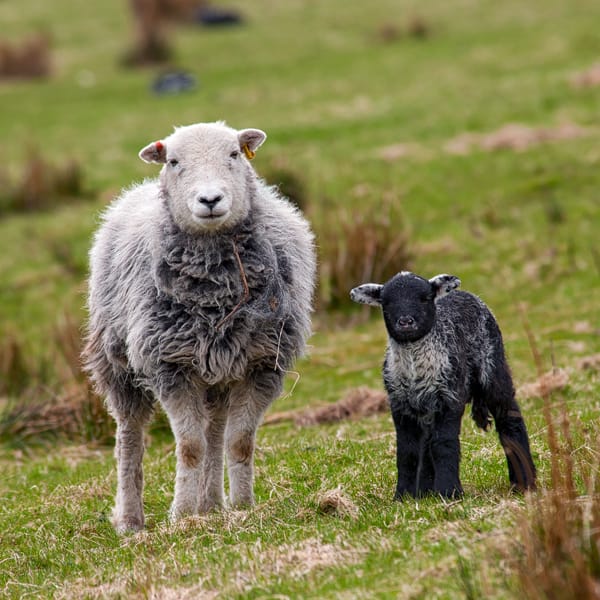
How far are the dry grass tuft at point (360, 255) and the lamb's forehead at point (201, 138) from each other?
26.4 feet

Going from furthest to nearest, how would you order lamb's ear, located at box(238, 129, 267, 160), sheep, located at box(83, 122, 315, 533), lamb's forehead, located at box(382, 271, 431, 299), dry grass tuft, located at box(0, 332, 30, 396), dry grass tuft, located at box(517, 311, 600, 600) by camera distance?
dry grass tuft, located at box(0, 332, 30, 396)
lamb's ear, located at box(238, 129, 267, 160)
sheep, located at box(83, 122, 315, 533)
lamb's forehead, located at box(382, 271, 431, 299)
dry grass tuft, located at box(517, 311, 600, 600)

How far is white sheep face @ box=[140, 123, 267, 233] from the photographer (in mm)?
6922

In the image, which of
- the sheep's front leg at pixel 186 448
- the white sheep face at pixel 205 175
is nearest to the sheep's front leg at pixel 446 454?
the sheep's front leg at pixel 186 448

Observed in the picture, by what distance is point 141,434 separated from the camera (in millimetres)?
7926

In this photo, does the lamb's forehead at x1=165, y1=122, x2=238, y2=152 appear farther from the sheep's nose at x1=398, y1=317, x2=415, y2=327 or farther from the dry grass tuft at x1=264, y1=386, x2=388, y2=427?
the dry grass tuft at x1=264, y1=386, x2=388, y2=427

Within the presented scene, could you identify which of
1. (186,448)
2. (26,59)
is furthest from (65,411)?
(26,59)

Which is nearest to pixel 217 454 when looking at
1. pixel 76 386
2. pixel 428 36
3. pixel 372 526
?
pixel 372 526

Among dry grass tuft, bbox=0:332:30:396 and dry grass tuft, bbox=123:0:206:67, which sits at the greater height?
dry grass tuft, bbox=123:0:206:67

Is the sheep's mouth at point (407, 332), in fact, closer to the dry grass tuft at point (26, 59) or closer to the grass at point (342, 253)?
the grass at point (342, 253)

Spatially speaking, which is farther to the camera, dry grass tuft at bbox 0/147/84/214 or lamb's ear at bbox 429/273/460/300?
dry grass tuft at bbox 0/147/84/214

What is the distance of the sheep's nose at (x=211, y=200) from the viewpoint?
6838mm

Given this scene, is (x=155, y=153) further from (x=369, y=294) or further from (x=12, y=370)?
(x=12, y=370)

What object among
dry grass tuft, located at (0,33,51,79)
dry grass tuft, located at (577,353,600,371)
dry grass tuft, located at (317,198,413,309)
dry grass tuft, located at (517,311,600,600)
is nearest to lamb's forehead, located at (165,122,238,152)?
dry grass tuft, located at (517,311,600,600)

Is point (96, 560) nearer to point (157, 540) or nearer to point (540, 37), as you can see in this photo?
point (157, 540)
